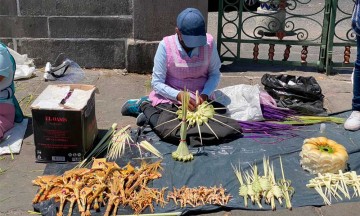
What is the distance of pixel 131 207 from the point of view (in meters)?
3.63

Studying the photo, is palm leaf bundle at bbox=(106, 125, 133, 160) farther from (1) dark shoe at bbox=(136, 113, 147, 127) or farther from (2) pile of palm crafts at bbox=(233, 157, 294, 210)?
(2) pile of palm crafts at bbox=(233, 157, 294, 210)

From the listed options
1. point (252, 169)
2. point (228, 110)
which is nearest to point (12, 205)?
point (252, 169)

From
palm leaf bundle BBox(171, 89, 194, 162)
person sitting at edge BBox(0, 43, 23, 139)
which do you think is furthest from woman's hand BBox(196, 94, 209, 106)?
person sitting at edge BBox(0, 43, 23, 139)

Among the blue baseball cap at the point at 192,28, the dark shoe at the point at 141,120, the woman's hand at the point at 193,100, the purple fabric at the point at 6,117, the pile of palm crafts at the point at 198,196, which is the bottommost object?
the pile of palm crafts at the point at 198,196

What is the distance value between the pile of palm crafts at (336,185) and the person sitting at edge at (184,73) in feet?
3.28

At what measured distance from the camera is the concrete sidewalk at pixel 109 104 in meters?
3.70

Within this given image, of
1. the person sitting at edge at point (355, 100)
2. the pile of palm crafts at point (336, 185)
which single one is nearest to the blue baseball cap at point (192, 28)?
the person sitting at edge at point (355, 100)

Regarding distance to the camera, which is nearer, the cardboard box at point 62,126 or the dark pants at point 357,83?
the cardboard box at point 62,126

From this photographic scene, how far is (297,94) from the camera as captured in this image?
5.37 m

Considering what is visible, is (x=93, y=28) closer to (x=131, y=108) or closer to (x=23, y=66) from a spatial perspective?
(x=23, y=66)

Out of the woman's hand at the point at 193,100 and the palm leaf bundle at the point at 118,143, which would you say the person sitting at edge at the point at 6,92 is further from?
the woman's hand at the point at 193,100

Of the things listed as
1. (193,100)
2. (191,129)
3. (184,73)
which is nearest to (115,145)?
(191,129)

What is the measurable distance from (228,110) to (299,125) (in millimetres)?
728

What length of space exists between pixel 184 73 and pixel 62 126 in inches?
50.4
